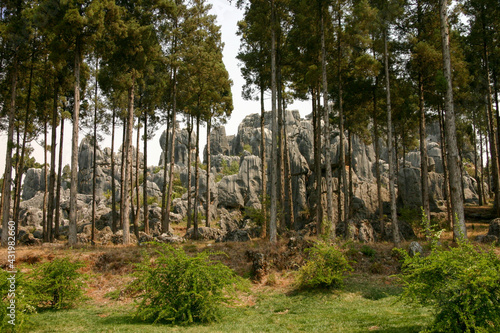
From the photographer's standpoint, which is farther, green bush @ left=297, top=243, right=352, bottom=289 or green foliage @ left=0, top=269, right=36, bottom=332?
green bush @ left=297, top=243, right=352, bottom=289

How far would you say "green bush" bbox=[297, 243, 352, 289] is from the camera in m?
11.2

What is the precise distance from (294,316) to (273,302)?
6.36ft

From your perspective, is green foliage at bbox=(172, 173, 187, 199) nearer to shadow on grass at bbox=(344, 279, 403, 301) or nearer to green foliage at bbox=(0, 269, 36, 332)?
shadow on grass at bbox=(344, 279, 403, 301)

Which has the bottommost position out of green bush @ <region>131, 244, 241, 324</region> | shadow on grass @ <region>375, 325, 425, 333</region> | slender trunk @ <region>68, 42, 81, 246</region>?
shadow on grass @ <region>375, 325, 425, 333</region>

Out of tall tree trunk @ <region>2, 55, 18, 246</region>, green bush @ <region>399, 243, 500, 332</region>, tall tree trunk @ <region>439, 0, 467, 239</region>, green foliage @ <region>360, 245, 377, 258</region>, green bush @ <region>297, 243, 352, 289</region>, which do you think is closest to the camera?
green bush @ <region>399, 243, 500, 332</region>

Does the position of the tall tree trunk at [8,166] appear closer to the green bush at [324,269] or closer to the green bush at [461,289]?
the green bush at [324,269]

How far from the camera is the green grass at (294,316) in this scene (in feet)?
23.6

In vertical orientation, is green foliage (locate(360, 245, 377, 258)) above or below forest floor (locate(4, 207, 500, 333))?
above

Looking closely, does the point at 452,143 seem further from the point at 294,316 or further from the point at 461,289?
the point at 461,289

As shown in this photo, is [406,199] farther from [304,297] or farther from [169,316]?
[169,316]

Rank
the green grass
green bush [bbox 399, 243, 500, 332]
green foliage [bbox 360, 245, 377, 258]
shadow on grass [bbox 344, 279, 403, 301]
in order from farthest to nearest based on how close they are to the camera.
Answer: green foliage [bbox 360, 245, 377, 258] < shadow on grass [bbox 344, 279, 403, 301] < the green grass < green bush [bbox 399, 243, 500, 332]

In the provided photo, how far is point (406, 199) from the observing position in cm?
3675

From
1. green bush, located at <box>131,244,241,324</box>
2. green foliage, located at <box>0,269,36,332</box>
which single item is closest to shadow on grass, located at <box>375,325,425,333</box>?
green bush, located at <box>131,244,241,324</box>

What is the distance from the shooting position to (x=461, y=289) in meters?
5.29
